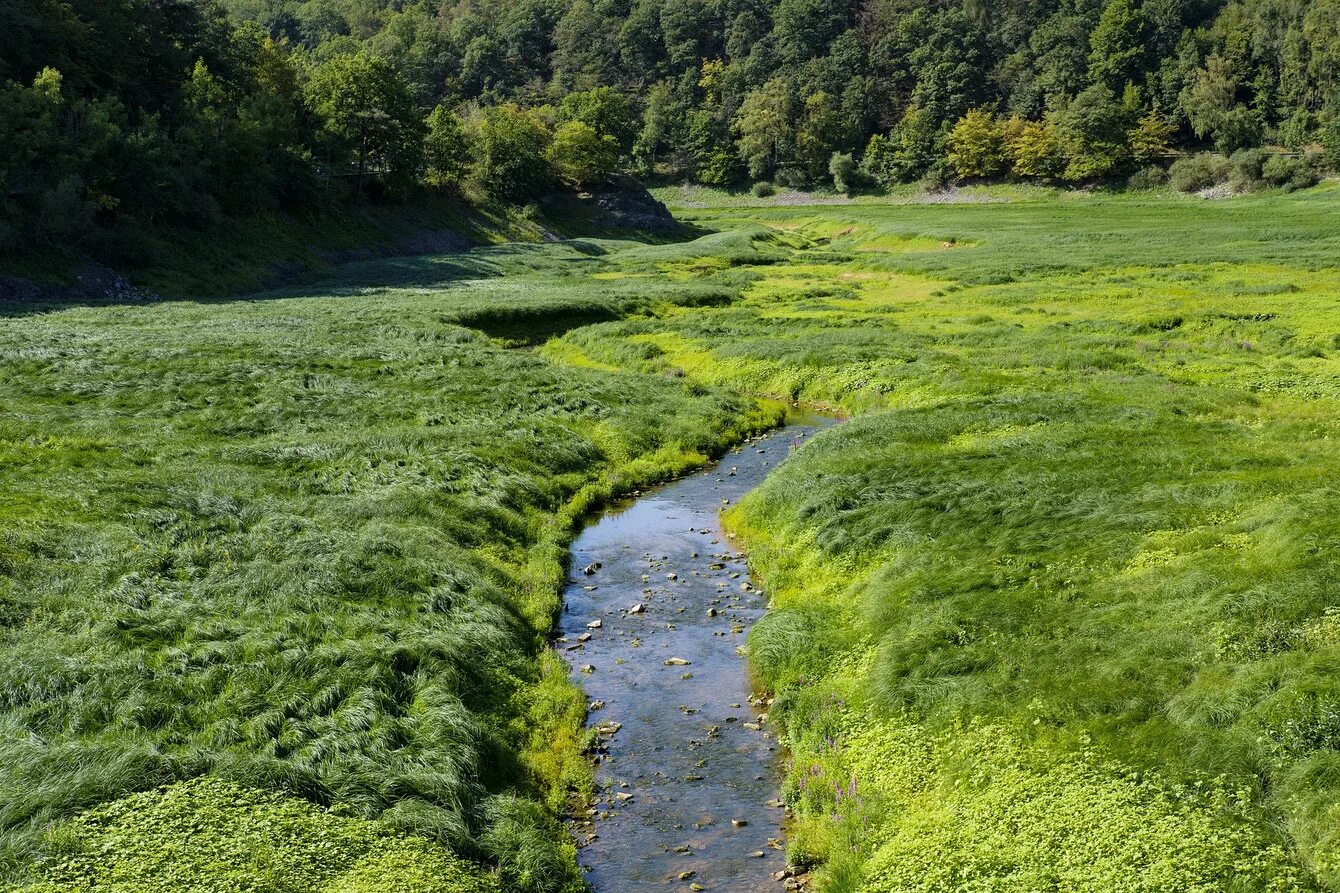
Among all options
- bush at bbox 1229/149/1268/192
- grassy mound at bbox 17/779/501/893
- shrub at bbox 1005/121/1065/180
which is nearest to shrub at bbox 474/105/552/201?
shrub at bbox 1005/121/1065/180

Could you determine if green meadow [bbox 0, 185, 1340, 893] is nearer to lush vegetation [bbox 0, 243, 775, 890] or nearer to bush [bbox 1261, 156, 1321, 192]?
lush vegetation [bbox 0, 243, 775, 890]

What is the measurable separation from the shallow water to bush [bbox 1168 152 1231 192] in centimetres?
16452

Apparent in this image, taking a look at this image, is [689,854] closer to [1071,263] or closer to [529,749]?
[529,749]

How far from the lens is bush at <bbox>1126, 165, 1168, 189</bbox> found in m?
172

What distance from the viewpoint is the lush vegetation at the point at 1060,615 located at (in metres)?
12.8

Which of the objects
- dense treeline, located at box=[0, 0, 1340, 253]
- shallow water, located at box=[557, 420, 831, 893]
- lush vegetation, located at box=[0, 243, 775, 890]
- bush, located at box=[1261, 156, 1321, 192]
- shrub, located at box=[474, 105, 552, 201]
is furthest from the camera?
bush, located at box=[1261, 156, 1321, 192]

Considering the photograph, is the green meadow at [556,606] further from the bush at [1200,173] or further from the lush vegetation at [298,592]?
the bush at [1200,173]

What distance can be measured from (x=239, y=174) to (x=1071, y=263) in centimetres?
7020

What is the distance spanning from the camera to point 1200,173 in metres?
165

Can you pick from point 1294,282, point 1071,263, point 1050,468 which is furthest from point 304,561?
point 1071,263

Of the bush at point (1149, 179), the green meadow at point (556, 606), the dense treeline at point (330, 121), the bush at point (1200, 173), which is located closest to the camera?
the green meadow at point (556, 606)

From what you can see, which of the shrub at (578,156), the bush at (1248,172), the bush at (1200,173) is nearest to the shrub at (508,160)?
the shrub at (578,156)

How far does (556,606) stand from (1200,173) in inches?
6838

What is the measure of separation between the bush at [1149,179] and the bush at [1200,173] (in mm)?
3093
